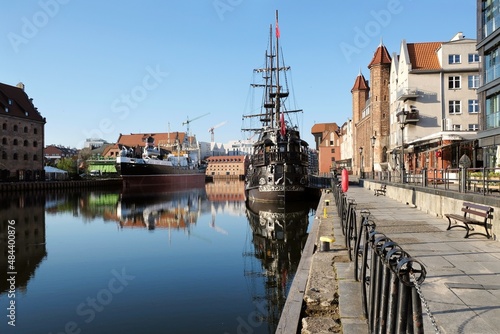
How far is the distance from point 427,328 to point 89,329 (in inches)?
265

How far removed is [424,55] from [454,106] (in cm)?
702

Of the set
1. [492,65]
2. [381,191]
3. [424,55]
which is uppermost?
[424,55]

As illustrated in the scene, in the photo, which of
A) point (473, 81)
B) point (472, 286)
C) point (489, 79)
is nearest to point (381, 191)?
point (489, 79)

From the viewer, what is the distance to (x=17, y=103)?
67.9m

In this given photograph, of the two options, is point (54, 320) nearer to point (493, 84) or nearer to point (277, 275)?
point (277, 275)

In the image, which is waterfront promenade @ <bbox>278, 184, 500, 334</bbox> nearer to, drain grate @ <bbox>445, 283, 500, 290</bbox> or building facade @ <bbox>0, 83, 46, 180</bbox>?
drain grate @ <bbox>445, 283, 500, 290</bbox>

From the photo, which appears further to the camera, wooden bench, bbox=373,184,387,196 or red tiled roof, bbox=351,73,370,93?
red tiled roof, bbox=351,73,370,93

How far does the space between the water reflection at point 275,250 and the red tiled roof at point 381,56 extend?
1247 inches

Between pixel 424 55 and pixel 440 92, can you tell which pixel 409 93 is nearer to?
pixel 440 92

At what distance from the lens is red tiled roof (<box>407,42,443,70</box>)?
43.4m

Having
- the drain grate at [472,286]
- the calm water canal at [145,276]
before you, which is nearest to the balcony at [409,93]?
the calm water canal at [145,276]

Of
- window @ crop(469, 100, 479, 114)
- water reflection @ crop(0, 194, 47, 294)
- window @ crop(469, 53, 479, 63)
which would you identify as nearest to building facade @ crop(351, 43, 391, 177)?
window @ crop(469, 100, 479, 114)

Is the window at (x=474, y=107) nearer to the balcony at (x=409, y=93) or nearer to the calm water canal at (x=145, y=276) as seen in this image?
the balcony at (x=409, y=93)

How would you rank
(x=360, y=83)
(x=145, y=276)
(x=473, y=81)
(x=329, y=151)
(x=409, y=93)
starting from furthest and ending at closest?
(x=329, y=151) < (x=360, y=83) < (x=409, y=93) < (x=473, y=81) < (x=145, y=276)
